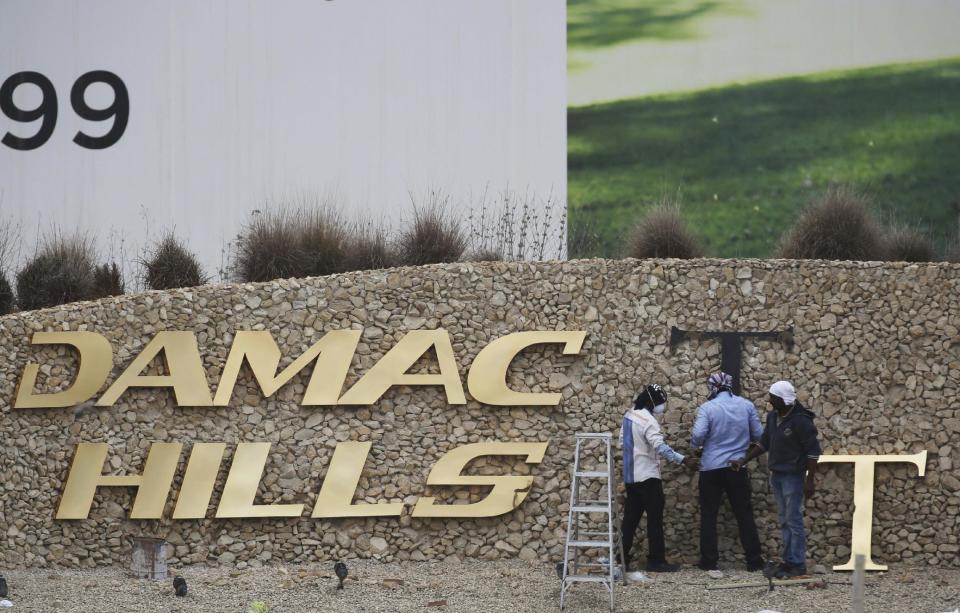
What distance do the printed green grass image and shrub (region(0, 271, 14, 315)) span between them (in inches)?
280

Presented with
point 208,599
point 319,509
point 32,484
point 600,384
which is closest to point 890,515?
point 600,384

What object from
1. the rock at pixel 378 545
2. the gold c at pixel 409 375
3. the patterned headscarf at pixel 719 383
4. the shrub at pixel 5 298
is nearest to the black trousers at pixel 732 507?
the patterned headscarf at pixel 719 383

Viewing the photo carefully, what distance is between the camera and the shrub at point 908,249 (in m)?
11.9

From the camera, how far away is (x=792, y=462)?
9.01 meters

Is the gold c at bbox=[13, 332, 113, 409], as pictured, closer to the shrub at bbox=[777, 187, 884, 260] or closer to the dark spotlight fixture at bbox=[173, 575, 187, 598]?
the dark spotlight fixture at bbox=[173, 575, 187, 598]

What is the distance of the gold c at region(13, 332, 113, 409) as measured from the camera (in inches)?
389

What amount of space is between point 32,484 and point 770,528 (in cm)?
644

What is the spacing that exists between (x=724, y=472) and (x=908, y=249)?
407cm

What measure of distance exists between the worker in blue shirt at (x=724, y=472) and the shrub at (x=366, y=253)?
405 centimetres

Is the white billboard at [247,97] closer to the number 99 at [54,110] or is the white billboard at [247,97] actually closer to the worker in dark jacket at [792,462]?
the number 99 at [54,110]

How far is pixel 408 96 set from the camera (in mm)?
14617

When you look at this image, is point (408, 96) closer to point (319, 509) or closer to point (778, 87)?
point (778, 87)

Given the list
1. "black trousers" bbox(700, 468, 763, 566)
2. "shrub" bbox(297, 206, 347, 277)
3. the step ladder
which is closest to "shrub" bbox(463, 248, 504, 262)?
"shrub" bbox(297, 206, 347, 277)

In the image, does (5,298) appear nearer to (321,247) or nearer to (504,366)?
(321,247)
